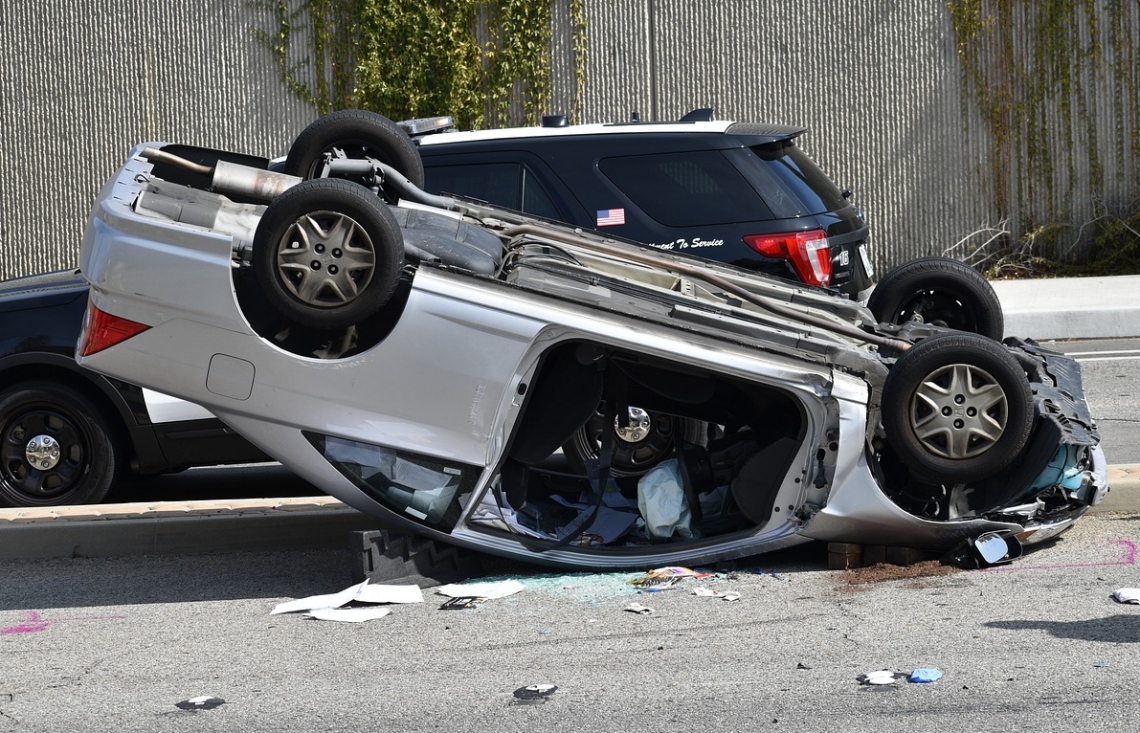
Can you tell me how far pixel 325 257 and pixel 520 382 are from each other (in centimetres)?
92

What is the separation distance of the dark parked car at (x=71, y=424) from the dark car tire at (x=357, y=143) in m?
1.43

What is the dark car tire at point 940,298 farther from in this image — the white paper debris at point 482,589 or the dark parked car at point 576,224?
the white paper debris at point 482,589

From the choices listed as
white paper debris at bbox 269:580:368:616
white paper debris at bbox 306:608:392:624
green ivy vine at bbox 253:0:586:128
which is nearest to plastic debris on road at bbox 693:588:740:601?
white paper debris at bbox 306:608:392:624

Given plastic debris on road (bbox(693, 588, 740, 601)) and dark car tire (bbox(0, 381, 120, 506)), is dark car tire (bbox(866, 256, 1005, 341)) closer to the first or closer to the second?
plastic debris on road (bbox(693, 588, 740, 601))

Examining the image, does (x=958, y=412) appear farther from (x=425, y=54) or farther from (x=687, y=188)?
(x=425, y=54)

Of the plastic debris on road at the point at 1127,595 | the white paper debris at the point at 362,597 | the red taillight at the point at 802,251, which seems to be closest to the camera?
the plastic debris on road at the point at 1127,595

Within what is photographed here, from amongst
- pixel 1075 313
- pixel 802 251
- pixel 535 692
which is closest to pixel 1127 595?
pixel 535 692

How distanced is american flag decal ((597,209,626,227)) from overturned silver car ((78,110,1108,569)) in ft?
7.00

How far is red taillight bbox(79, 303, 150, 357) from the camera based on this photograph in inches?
209

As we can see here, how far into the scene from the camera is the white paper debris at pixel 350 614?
5.25 m

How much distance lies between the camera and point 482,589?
5.54m

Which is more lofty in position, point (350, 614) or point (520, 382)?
point (520, 382)

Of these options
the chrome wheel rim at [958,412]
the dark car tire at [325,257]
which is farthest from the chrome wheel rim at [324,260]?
the chrome wheel rim at [958,412]

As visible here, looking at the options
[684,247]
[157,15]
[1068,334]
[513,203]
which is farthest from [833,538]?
[157,15]
